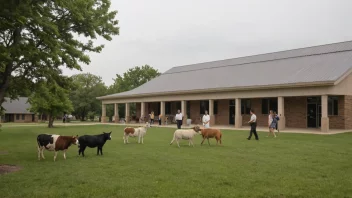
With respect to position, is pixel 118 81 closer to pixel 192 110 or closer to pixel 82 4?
pixel 192 110

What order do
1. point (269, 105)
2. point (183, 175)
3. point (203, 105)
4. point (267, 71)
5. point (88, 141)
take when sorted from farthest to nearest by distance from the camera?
point (203, 105)
point (267, 71)
point (269, 105)
point (88, 141)
point (183, 175)

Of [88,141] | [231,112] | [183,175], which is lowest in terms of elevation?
[183,175]

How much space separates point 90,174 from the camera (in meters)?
9.18

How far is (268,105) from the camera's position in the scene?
107ft

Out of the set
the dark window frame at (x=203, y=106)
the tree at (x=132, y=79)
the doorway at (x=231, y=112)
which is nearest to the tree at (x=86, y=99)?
the tree at (x=132, y=79)

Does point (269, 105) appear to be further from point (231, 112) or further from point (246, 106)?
point (231, 112)

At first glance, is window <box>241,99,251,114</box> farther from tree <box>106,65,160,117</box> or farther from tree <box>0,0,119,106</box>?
tree <box>106,65,160,117</box>

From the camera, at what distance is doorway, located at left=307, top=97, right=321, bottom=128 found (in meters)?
28.9

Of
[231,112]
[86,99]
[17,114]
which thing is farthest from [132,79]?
[231,112]

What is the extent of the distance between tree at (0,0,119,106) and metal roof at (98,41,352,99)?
53.2 ft

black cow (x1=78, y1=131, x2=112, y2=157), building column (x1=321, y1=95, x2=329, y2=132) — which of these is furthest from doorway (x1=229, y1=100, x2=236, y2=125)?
black cow (x1=78, y1=131, x2=112, y2=157)

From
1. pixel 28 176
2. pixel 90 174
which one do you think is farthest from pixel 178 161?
pixel 28 176

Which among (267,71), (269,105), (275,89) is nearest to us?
(275,89)

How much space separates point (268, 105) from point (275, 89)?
16.2 ft
